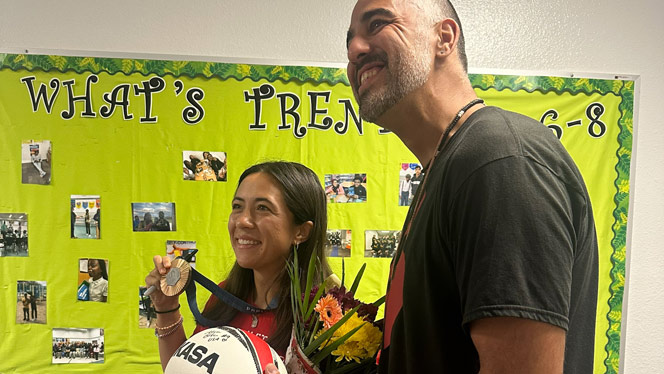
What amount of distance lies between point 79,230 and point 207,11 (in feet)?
3.31

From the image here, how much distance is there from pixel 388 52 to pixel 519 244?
415 mm

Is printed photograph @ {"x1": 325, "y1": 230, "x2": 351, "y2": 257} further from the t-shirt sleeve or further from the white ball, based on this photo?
the t-shirt sleeve

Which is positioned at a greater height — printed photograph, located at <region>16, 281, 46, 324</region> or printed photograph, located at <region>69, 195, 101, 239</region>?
printed photograph, located at <region>69, 195, 101, 239</region>

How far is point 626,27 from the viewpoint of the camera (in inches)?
82.9

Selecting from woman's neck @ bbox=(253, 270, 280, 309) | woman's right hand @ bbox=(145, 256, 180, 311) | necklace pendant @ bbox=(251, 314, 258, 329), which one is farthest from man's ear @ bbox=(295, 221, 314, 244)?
woman's right hand @ bbox=(145, 256, 180, 311)

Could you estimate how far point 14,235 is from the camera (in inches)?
76.2

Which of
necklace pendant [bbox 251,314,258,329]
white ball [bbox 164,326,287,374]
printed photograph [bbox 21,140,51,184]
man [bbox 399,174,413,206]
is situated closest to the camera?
white ball [bbox 164,326,287,374]

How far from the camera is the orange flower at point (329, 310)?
952mm

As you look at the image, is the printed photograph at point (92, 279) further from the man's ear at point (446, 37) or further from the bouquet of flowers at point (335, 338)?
the man's ear at point (446, 37)

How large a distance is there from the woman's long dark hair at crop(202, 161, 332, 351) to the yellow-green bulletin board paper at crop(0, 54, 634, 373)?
507 mm

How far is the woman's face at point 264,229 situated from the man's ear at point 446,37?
71 cm

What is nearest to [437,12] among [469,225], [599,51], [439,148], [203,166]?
[439,148]

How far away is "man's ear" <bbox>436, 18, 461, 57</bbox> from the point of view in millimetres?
844

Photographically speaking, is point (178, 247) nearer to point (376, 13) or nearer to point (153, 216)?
point (153, 216)
